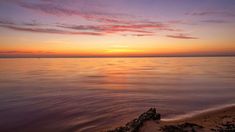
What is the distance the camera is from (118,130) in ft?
25.0

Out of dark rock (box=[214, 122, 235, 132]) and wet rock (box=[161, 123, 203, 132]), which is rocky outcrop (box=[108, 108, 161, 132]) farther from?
dark rock (box=[214, 122, 235, 132])

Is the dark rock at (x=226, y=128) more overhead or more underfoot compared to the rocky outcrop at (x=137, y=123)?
more underfoot

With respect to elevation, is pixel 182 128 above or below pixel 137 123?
below

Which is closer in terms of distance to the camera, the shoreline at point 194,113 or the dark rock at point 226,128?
the dark rock at point 226,128

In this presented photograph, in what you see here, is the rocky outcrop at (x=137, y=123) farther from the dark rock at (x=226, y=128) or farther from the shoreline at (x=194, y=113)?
the dark rock at (x=226, y=128)

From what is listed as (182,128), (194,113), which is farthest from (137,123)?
(194,113)

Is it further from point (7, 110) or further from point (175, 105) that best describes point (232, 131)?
point (7, 110)

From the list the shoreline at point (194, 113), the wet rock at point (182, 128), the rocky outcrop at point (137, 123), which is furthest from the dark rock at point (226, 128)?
the shoreline at point (194, 113)

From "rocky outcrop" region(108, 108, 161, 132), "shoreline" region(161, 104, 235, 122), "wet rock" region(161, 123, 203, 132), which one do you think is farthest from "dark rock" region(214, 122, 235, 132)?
"shoreline" region(161, 104, 235, 122)

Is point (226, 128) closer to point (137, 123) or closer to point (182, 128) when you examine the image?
point (182, 128)

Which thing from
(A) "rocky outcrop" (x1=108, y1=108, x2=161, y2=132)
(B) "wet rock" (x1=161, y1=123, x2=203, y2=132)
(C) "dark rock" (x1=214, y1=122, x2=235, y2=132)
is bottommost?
(C) "dark rock" (x1=214, y1=122, x2=235, y2=132)

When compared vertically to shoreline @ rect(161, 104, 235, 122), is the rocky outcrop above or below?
above

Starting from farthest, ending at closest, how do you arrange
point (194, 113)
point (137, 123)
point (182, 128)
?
1. point (194, 113)
2. point (137, 123)
3. point (182, 128)

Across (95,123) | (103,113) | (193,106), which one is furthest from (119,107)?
(193,106)
